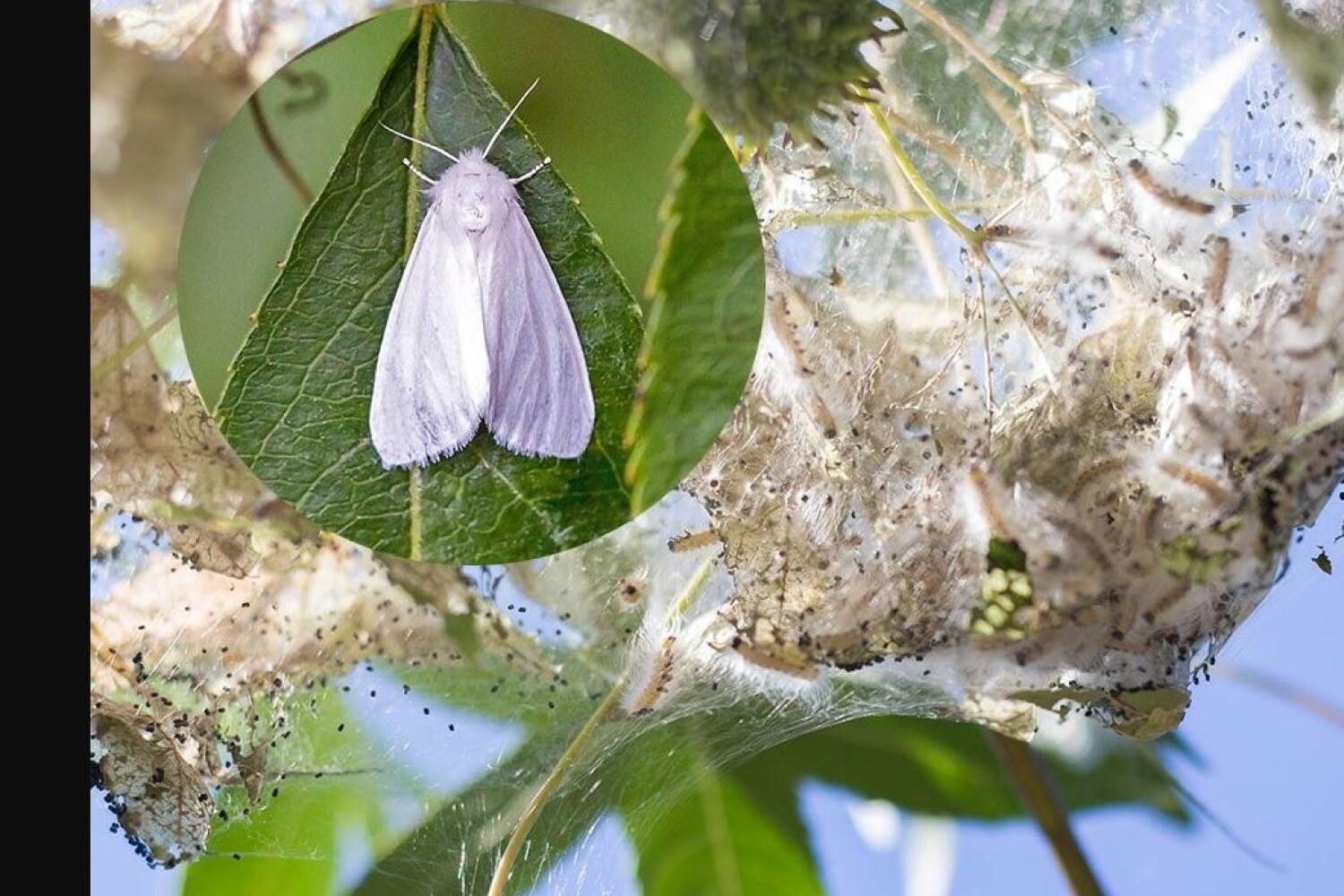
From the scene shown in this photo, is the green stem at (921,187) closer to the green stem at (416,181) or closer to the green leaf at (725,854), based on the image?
the green stem at (416,181)

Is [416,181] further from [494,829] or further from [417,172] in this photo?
[494,829]

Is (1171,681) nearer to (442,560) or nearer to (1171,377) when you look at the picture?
(1171,377)

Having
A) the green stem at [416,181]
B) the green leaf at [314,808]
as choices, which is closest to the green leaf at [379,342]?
the green stem at [416,181]

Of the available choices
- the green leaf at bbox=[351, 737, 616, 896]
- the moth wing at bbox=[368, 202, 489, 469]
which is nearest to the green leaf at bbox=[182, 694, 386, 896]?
the green leaf at bbox=[351, 737, 616, 896]

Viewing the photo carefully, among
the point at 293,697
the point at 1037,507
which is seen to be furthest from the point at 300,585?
the point at 1037,507

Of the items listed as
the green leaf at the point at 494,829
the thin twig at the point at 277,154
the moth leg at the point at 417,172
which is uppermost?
the thin twig at the point at 277,154

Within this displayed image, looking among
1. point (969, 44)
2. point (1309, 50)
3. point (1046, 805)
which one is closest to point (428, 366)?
point (969, 44)
